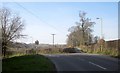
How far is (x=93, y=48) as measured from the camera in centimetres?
6994

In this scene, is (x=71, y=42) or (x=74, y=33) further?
(x=71, y=42)

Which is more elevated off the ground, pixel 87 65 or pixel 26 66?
pixel 26 66

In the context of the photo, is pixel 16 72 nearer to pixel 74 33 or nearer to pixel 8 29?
pixel 8 29

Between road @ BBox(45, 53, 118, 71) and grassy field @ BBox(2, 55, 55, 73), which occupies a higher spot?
grassy field @ BBox(2, 55, 55, 73)

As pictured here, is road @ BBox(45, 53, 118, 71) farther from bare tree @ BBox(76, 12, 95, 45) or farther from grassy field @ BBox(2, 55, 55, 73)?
bare tree @ BBox(76, 12, 95, 45)

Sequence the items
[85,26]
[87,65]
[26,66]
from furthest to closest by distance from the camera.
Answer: [85,26] → [87,65] → [26,66]

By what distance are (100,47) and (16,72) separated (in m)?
44.1

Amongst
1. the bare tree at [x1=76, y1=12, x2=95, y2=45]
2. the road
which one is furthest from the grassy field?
the bare tree at [x1=76, y1=12, x2=95, y2=45]

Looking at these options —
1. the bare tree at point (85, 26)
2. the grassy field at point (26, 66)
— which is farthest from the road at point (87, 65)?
the bare tree at point (85, 26)

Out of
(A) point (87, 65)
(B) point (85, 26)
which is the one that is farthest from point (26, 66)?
(B) point (85, 26)

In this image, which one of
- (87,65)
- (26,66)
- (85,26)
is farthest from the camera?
(85,26)

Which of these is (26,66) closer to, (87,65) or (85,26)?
(87,65)

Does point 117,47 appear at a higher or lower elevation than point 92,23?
lower

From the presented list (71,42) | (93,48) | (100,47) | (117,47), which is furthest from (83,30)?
(117,47)
